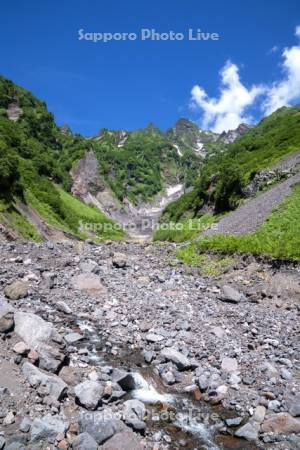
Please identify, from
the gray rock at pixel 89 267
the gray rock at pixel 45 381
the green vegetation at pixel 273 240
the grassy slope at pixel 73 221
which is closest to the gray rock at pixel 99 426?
the gray rock at pixel 45 381

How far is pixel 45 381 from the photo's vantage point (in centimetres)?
1094

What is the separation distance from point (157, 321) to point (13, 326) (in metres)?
6.62

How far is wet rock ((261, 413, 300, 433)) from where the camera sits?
1094cm

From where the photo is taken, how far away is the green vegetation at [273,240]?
81.5 ft

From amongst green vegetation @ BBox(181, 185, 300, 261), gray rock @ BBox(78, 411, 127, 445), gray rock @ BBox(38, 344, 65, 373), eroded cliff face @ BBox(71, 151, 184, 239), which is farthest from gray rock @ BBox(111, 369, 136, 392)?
eroded cliff face @ BBox(71, 151, 184, 239)

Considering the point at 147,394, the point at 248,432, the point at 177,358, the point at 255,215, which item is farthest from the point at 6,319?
the point at 255,215

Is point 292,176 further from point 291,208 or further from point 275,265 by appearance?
point 275,265

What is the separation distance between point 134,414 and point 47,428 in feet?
8.39

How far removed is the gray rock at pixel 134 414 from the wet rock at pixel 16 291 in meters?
8.16

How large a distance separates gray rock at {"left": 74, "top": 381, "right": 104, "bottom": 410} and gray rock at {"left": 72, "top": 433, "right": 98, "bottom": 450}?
126 cm

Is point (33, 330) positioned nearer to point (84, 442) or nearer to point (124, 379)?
point (124, 379)

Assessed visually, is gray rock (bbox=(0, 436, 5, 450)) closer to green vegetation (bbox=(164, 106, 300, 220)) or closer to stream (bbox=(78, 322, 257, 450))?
stream (bbox=(78, 322, 257, 450))

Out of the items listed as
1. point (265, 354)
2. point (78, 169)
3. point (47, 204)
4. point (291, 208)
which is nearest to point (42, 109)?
point (78, 169)

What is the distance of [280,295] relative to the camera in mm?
21156
